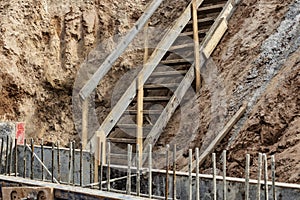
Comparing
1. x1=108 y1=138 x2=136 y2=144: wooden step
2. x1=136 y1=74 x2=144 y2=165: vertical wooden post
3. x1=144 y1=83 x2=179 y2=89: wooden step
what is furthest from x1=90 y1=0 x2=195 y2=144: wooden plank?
x1=108 y1=138 x2=136 y2=144: wooden step

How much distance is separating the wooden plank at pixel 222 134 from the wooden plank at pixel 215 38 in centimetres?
175

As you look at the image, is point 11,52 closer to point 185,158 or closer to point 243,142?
point 185,158

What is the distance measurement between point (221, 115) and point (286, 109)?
112cm

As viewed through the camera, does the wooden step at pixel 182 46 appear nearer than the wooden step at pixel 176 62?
No

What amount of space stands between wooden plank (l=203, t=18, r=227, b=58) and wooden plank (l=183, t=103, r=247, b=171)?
175 centimetres

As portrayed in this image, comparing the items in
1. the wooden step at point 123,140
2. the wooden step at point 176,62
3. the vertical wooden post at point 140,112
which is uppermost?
the wooden step at point 176,62

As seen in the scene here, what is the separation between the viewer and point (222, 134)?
19.1 feet

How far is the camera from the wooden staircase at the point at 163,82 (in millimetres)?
6742

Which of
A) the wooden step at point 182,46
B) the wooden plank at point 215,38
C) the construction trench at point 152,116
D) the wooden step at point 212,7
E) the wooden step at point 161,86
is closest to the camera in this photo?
the construction trench at point 152,116

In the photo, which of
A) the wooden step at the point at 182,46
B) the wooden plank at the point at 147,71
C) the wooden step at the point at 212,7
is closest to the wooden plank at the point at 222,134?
the wooden plank at the point at 147,71

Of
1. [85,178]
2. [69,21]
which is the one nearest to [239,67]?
[85,178]

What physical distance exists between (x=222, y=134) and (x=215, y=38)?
2.42 m

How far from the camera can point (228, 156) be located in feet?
18.1

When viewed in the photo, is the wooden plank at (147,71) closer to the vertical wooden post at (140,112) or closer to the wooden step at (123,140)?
the vertical wooden post at (140,112)
